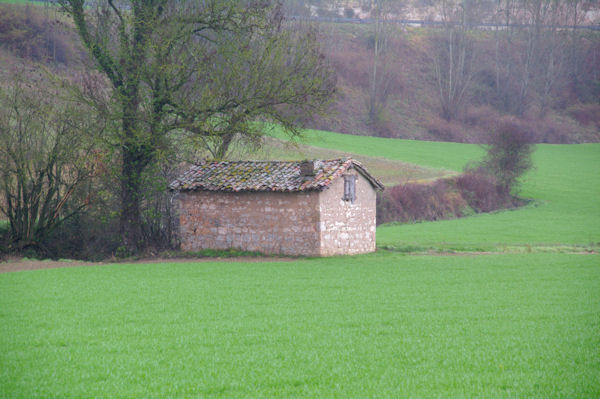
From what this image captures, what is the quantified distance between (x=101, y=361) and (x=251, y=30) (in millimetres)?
19918

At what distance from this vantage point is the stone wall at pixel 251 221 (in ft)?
88.0

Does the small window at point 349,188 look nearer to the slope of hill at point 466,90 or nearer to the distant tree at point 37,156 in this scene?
the distant tree at point 37,156

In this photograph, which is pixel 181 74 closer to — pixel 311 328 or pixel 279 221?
pixel 279 221

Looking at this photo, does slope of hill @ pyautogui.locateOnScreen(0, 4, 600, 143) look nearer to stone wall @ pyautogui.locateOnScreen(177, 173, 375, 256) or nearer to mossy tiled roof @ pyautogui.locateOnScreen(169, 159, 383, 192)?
mossy tiled roof @ pyautogui.locateOnScreen(169, 159, 383, 192)

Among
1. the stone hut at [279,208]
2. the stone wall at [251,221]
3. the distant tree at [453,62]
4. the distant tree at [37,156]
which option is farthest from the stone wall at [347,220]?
the distant tree at [453,62]

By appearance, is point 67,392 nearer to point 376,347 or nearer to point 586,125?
point 376,347

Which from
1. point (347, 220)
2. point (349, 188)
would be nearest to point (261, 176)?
point (349, 188)

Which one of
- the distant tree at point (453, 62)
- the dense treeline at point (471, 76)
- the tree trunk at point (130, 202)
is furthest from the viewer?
the distant tree at point (453, 62)

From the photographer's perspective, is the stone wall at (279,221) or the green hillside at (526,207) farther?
the green hillside at (526,207)

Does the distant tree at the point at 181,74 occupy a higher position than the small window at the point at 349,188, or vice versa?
the distant tree at the point at 181,74

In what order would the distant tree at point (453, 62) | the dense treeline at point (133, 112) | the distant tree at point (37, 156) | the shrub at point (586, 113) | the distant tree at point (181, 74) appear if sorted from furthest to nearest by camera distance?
the shrub at point (586, 113) < the distant tree at point (453, 62) < the distant tree at point (37, 156) < the dense treeline at point (133, 112) < the distant tree at point (181, 74)

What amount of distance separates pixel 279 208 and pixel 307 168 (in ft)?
6.49

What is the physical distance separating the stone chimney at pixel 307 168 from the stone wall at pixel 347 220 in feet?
3.37

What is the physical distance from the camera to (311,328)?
13094mm
